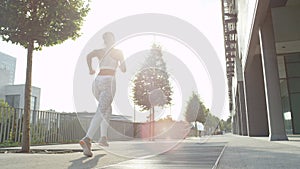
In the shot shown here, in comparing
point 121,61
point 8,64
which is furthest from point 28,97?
point 8,64

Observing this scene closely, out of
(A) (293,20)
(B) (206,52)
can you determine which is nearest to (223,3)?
(A) (293,20)

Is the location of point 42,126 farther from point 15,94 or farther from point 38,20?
point 15,94

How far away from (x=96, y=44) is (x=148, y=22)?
3.82 metres

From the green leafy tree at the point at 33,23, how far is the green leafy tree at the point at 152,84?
12.1 meters

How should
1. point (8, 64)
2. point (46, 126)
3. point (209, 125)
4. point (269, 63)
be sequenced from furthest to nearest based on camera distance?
point (8, 64), point (209, 125), point (46, 126), point (269, 63)

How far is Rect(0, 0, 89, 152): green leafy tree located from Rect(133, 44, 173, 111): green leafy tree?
12140 millimetres

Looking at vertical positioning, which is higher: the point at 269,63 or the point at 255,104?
the point at 269,63

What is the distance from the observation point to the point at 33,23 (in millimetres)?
5660

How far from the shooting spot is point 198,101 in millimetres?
42812

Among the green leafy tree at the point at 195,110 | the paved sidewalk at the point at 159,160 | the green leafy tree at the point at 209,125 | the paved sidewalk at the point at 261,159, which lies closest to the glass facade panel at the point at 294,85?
the paved sidewalk at the point at 261,159

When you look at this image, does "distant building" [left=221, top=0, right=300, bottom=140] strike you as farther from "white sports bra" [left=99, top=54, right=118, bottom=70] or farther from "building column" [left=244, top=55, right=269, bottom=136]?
"white sports bra" [left=99, top=54, right=118, bottom=70]

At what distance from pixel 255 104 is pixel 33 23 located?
16571 mm

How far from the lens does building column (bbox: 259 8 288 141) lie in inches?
372

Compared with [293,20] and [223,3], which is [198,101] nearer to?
[223,3]
